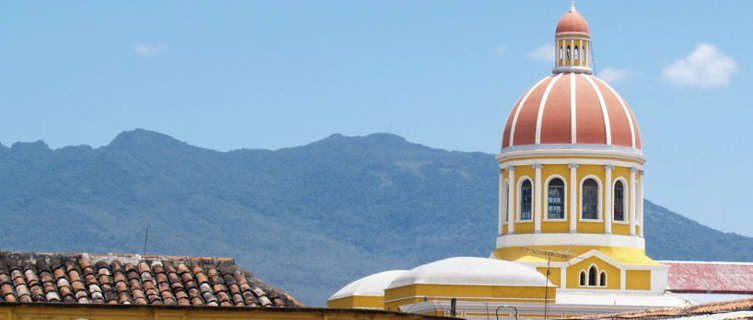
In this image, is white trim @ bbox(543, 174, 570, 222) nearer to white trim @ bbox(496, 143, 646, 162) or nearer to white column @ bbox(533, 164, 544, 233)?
white column @ bbox(533, 164, 544, 233)

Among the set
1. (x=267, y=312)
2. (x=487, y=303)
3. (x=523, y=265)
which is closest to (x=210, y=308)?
(x=267, y=312)

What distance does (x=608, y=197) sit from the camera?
79.0 meters

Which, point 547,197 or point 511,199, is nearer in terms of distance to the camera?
point 547,197

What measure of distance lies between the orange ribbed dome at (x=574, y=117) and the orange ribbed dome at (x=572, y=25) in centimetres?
183

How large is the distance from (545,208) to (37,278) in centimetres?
4747

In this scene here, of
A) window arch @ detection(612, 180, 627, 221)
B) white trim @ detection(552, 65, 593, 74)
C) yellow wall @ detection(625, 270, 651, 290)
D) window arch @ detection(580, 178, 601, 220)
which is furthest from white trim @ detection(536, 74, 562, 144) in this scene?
yellow wall @ detection(625, 270, 651, 290)

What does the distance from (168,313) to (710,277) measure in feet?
189

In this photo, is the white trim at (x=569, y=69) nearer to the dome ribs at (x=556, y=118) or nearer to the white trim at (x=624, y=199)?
the dome ribs at (x=556, y=118)

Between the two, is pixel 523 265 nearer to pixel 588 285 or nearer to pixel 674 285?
pixel 588 285

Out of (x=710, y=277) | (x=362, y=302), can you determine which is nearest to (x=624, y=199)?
(x=710, y=277)

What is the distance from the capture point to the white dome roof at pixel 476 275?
72.1 metres

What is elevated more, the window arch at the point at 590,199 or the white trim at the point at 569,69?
the white trim at the point at 569,69

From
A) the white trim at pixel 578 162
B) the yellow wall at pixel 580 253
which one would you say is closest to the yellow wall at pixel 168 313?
the white trim at pixel 578 162

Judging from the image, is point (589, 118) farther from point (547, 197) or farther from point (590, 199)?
point (547, 197)
